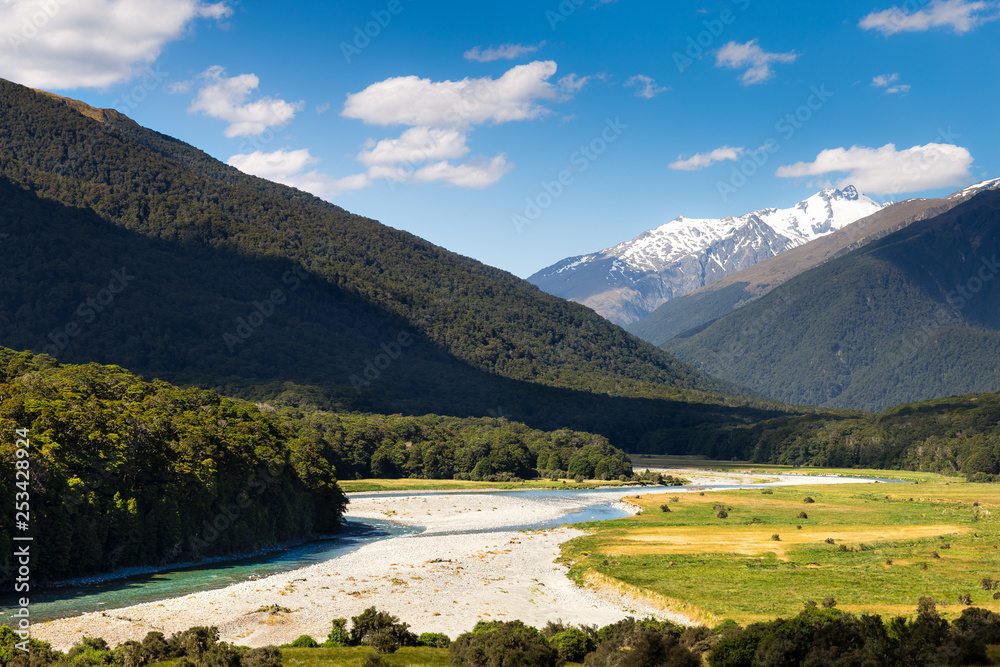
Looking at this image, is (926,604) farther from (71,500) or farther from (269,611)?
(71,500)

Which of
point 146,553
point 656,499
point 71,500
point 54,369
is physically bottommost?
point 656,499

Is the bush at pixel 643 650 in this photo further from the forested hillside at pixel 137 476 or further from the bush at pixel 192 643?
the forested hillside at pixel 137 476

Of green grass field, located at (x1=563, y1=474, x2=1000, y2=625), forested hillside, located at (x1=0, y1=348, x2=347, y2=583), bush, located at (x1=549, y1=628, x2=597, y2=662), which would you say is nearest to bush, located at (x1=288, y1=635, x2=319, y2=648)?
bush, located at (x1=549, y1=628, x2=597, y2=662)

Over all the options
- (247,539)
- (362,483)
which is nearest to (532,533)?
(247,539)

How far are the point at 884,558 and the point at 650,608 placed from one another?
2442cm

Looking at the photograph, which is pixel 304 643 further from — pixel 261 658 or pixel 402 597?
pixel 402 597

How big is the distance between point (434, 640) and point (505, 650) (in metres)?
7.22

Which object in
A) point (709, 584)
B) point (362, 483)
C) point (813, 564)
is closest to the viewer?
point (709, 584)

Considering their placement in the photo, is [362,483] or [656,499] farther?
[362,483]

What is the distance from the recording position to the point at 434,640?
4075cm

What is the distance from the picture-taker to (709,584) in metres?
54.8

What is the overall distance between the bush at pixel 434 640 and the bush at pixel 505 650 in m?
2.61

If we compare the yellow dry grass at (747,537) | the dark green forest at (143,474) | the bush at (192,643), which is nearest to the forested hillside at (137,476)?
the dark green forest at (143,474)

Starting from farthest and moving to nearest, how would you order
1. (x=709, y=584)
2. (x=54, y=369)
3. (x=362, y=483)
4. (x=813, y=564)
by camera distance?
(x=362, y=483) → (x=54, y=369) → (x=813, y=564) → (x=709, y=584)
